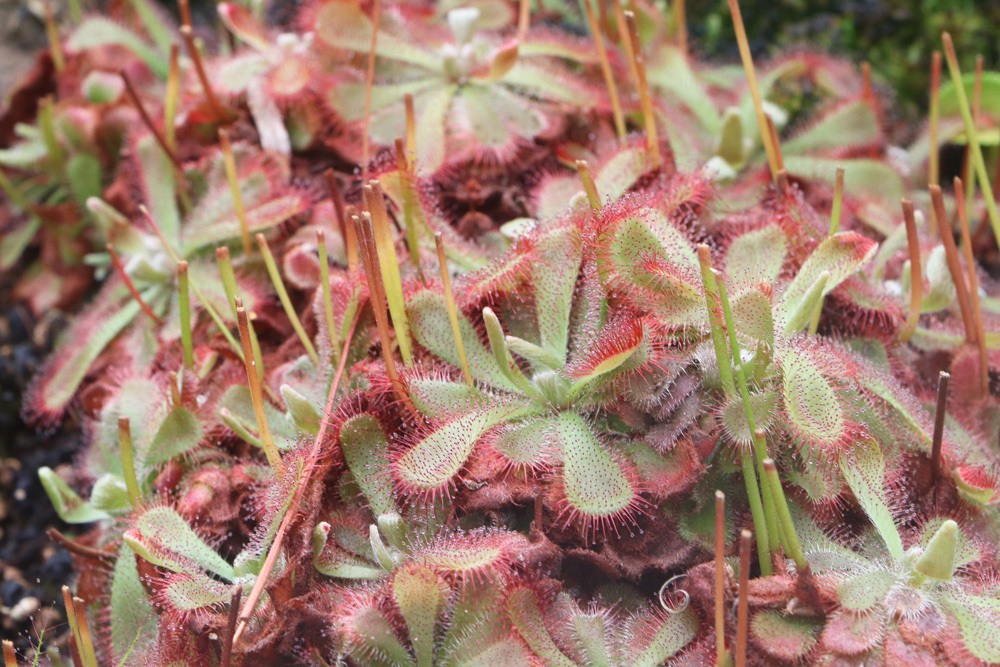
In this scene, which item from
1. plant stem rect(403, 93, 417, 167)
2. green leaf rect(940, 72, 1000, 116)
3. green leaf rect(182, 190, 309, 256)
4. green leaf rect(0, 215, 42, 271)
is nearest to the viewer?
plant stem rect(403, 93, 417, 167)

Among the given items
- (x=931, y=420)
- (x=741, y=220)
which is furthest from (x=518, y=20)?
(x=931, y=420)

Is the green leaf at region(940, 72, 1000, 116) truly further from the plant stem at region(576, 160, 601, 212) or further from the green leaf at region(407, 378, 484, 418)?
the green leaf at region(407, 378, 484, 418)

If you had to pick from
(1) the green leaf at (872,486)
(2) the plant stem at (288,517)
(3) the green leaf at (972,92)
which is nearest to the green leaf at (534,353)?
(2) the plant stem at (288,517)

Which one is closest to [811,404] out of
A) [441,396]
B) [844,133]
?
[441,396]

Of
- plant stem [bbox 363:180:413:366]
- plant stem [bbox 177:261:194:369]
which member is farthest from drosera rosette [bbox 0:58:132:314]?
plant stem [bbox 363:180:413:366]

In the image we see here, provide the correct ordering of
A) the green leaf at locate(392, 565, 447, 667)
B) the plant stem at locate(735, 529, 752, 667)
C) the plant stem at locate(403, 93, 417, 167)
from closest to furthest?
the plant stem at locate(735, 529, 752, 667), the green leaf at locate(392, 565, 447, 667), the plant stem at locate(403, 93, 417, 167)

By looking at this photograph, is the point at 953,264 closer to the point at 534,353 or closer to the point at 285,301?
the point at 534,353

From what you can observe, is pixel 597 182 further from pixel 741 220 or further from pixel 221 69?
pixel 221 69
